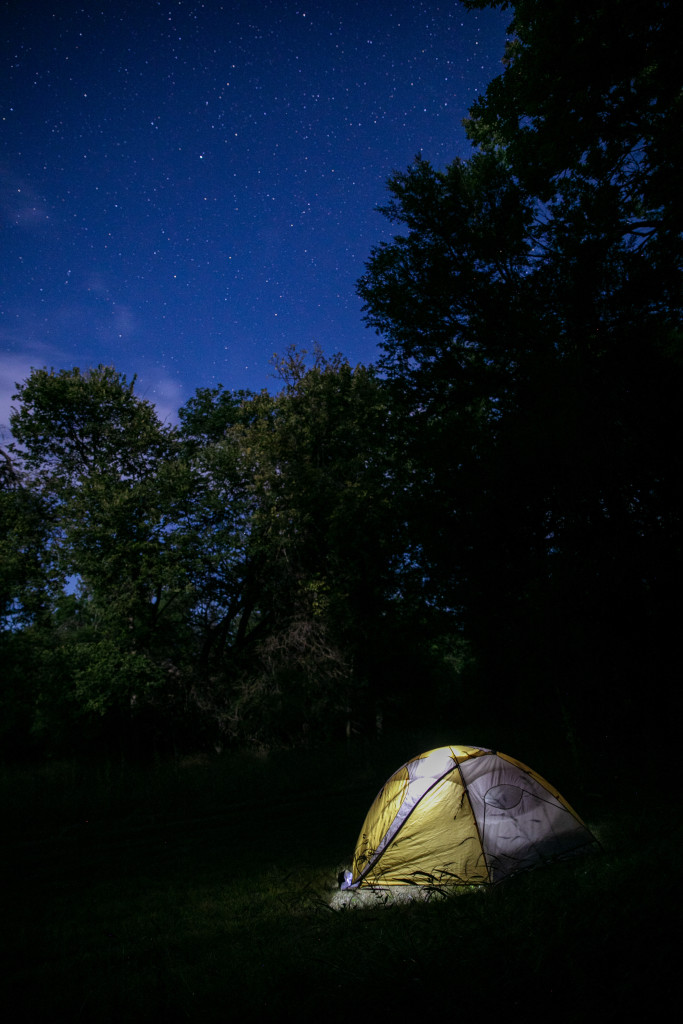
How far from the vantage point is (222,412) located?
20875mm

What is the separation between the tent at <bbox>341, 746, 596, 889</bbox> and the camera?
628cm

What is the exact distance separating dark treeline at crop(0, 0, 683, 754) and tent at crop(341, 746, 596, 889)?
17.5 ft

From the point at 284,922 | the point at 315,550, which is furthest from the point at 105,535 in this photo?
the point at 284,922

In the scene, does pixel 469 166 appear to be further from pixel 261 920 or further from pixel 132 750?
pixel 132 750

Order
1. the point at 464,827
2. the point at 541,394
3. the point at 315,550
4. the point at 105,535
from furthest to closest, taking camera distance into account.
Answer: the point at 315,550, the point at 105,535, the point at 541,394, the point at 464,827

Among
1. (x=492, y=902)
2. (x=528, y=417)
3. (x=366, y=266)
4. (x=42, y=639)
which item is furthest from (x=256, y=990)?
(x=366, y=266)

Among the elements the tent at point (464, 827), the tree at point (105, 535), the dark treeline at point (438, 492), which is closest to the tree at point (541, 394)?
the dark treeline at point (438, 492)

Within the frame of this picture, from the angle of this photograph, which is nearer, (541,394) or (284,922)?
(284,922)

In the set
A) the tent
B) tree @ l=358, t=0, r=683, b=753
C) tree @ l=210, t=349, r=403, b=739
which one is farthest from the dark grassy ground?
tree @ l=210, t=349, r=403, b=739

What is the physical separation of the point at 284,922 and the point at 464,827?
2.53m

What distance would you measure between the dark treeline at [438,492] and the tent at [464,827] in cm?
535

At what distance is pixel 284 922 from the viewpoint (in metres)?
5.27

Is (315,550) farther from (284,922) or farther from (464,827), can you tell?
(284,922)

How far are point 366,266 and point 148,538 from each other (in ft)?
37.1
